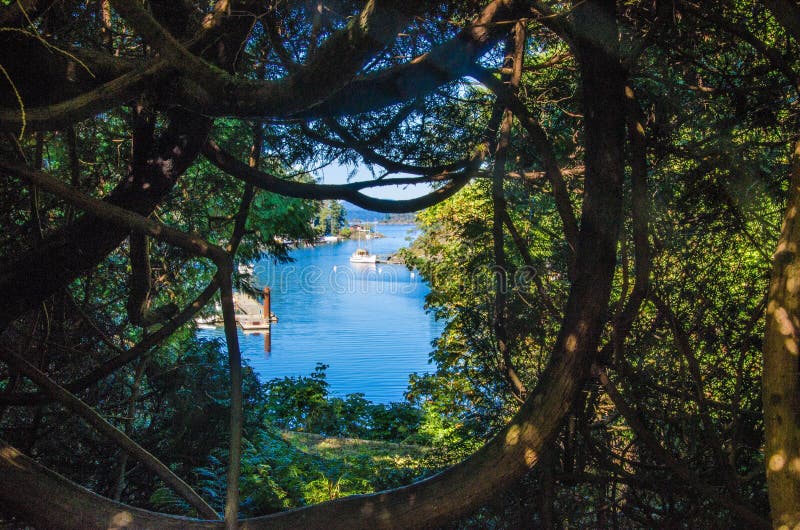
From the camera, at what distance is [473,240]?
12.5 ft

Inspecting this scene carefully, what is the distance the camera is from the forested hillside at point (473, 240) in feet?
6.29

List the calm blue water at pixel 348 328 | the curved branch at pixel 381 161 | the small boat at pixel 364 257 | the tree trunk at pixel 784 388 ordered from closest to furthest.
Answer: the tree trunk at pixel 784 388 < the curved branch at pixel 381 161 < the calm blue water at pixel 348 328 < the small boat at pixel 364 257

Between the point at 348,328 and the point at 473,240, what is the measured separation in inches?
613

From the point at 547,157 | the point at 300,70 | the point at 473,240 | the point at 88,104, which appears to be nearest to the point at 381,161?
the point at 473,240

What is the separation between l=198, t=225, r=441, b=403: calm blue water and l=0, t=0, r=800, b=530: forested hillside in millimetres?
3385

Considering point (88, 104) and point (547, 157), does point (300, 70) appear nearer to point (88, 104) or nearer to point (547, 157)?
point (88, 104)

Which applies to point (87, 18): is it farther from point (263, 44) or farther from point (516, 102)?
point (516, 102)

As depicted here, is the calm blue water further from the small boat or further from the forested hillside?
the forested hillside

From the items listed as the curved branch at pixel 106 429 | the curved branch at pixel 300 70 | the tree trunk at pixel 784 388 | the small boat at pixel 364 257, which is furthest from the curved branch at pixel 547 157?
the small boat at pixel 364 257

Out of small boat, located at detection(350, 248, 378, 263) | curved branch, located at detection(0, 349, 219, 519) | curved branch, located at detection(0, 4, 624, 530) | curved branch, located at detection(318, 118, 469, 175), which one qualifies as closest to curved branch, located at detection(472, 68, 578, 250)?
curved branch, located at detection(0, 4, 624, 530)

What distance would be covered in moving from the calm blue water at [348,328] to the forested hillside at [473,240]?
11.1 ft

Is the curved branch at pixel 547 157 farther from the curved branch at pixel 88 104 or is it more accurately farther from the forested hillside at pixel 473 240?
the curved branch at pixel 88 104

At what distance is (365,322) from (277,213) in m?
13.4

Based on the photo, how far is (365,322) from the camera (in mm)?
19828
